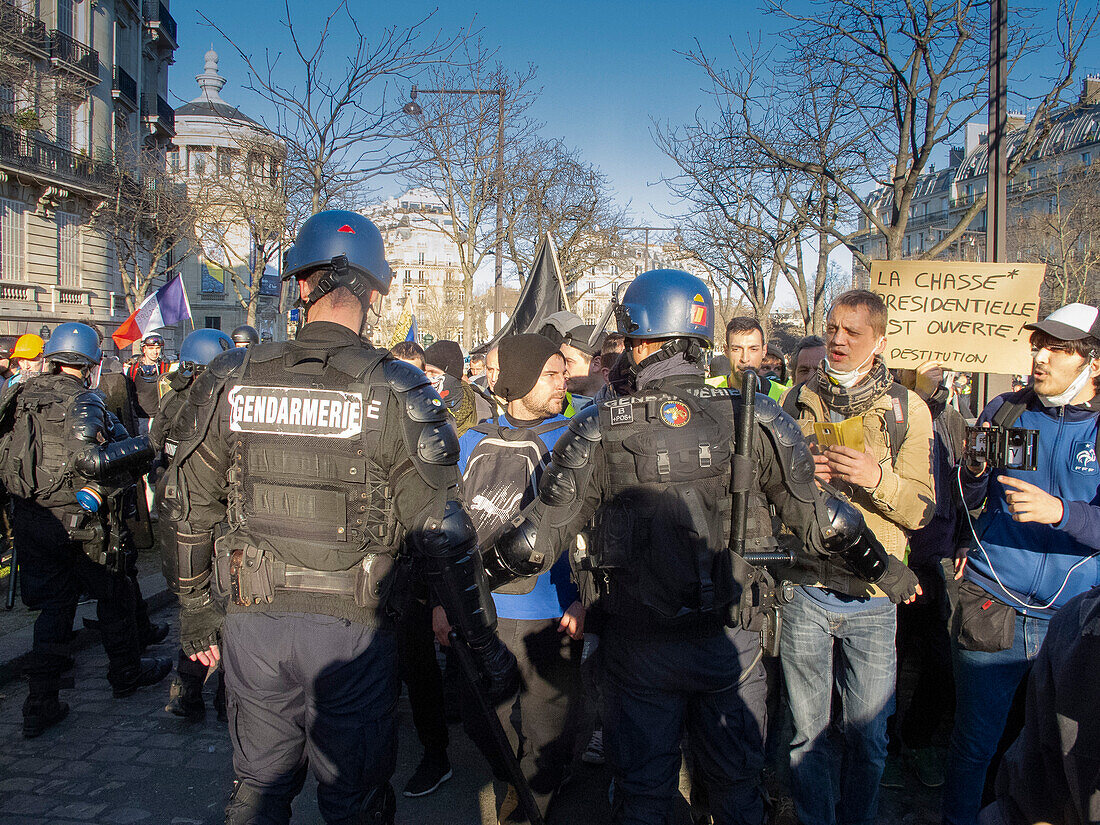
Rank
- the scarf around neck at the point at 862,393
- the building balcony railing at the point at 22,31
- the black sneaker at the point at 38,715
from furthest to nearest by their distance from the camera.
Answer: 1. the building balcony railing at the point at 22,31
2. the black sneaker at the point at 38,715
3. the scarf around neck at the point at 862,393

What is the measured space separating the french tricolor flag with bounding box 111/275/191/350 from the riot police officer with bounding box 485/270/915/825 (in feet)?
34.5

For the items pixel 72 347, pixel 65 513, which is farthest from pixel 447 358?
pixel 65 513

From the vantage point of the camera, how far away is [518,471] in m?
3.27

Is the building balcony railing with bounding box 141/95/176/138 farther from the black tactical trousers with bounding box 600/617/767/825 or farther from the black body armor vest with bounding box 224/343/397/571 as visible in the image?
the black tactical trousers with bounding box 600/617/767/825

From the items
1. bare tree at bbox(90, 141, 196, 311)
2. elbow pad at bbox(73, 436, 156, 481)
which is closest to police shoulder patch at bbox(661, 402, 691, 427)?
elbow pad at bbox(73, 436, 156, 481)

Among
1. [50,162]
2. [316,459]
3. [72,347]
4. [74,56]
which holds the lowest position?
[316,459]

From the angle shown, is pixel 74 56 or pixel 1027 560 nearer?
pixel 1027 560

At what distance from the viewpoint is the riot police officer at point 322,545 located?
8.13 feet

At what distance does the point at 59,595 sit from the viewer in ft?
14.8

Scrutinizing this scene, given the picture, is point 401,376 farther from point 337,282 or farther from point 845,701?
point 845,701

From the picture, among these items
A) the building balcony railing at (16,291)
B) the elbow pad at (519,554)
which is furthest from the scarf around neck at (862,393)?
the building balcony railing at (16,291)

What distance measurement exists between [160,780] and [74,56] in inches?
1296

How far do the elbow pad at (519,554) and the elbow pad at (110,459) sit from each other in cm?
288

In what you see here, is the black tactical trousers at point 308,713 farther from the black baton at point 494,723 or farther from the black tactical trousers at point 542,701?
the black tactical trousers at point 542,701
